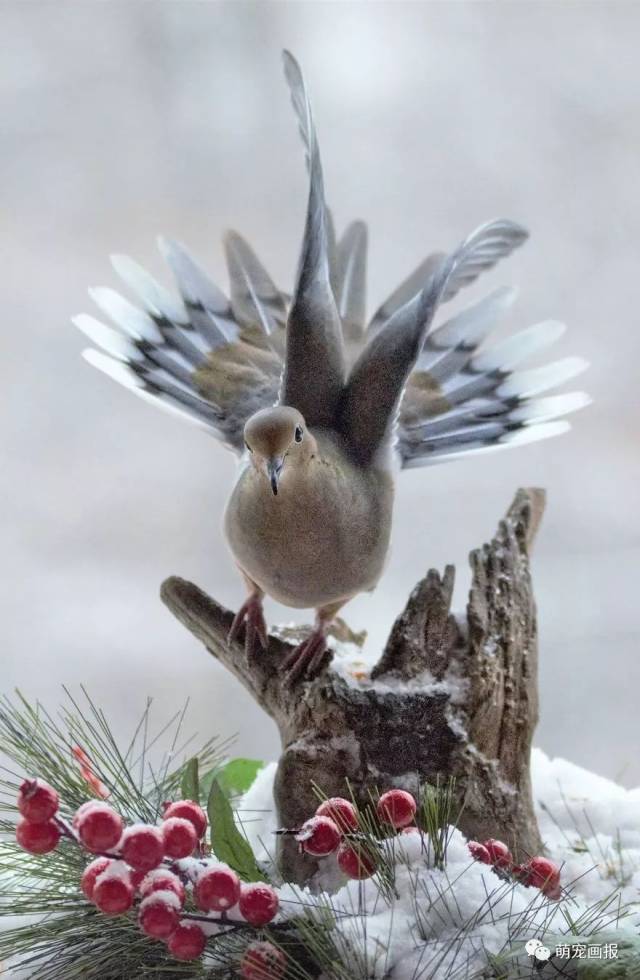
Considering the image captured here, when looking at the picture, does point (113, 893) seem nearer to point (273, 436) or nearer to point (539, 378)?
point (273, 436)

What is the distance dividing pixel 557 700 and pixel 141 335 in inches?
25.6

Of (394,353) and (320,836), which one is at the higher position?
(394,353)

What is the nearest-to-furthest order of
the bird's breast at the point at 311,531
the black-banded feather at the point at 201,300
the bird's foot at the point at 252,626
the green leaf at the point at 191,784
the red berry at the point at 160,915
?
1. the red berry at the point at 160,915
2. the green leaf at the point at 191,784
3. the bird's breast at the point at 311,531
4. the bird's foot at the point at 252,626
5. the black-banded feather at the point at 201,300

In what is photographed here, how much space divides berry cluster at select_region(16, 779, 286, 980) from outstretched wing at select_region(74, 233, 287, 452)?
41cm

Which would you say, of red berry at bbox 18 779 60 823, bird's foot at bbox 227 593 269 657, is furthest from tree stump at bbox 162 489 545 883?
red berry at bbox 18 779 60 823

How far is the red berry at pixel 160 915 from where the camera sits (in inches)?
16.5

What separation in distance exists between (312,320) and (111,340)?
0.24m

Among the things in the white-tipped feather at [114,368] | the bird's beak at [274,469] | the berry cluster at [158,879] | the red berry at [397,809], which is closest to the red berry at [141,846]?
the berry cluster at [158,879]

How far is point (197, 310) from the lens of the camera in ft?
2.97

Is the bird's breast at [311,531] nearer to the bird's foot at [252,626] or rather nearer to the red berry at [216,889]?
the bird's foot at [252,626]

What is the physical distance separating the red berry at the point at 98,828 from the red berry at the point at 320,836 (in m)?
0.09

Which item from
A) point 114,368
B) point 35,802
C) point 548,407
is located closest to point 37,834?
point 35,802

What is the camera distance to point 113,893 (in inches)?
16.8

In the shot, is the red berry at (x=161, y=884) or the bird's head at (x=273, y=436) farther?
the bird's head at (x=273, y=436)
